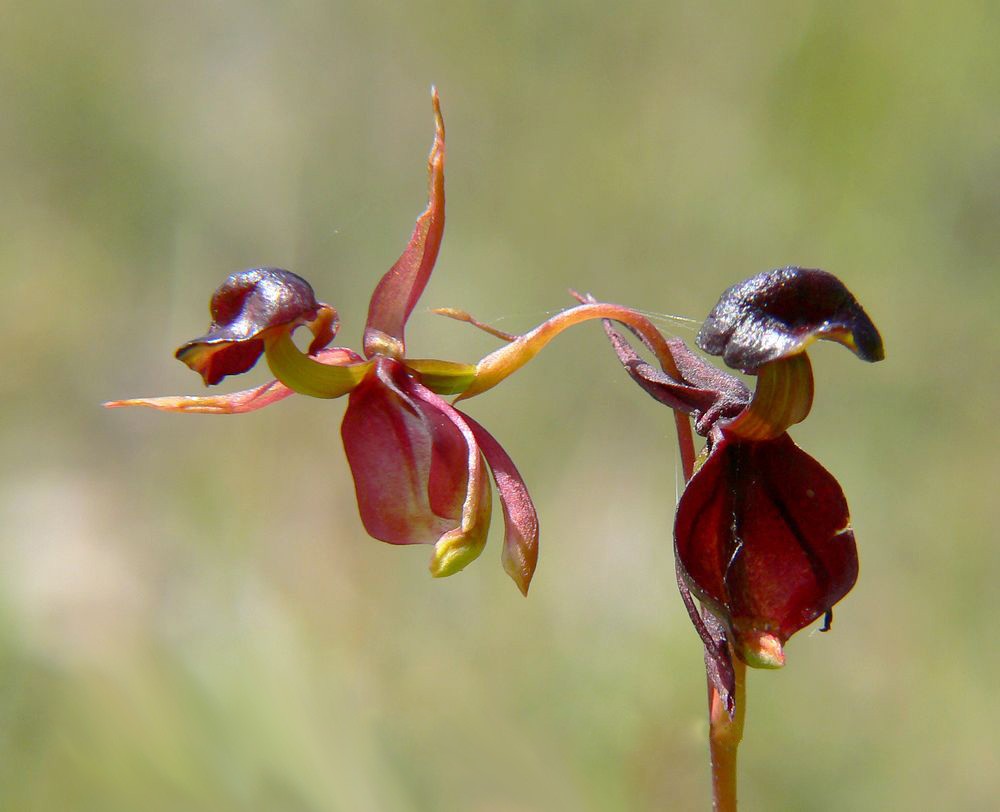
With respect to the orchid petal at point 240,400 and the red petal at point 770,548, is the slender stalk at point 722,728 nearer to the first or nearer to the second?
the red petal at point 770,548

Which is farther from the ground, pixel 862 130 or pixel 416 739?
pixel 862 130

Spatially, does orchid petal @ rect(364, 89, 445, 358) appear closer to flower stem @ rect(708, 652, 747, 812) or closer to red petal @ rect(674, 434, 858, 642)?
red petal @ rect(674, 434, 858, 642)

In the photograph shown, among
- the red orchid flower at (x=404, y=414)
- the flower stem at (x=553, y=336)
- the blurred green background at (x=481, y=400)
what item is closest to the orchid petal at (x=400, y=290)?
the red orchid flower at (x=404, y=414)

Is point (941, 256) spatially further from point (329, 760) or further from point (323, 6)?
point (323, 6)

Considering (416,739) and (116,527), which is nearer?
(416,739)

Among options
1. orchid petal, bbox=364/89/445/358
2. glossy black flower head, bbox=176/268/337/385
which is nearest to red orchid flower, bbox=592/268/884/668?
orchid petal, bbox=364/89/445/358

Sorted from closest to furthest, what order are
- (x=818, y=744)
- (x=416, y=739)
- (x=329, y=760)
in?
(x=329, y=760)
(x=416, y=739)
(x=818, y=744)

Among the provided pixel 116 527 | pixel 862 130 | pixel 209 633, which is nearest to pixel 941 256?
pixel 862 130
